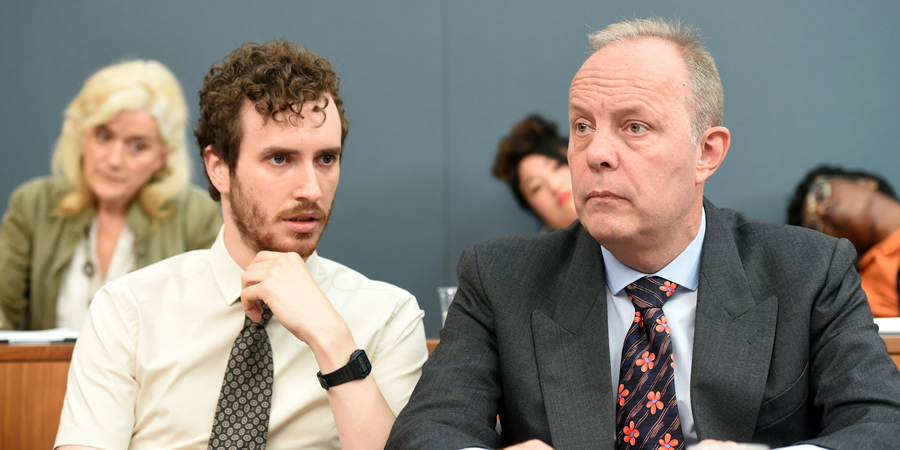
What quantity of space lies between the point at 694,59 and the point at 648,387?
0.56m

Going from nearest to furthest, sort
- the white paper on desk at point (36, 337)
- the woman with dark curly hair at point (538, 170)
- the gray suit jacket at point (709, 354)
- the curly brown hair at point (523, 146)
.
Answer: the gray suit jacket at point (709, 354)
the white paper on desk at point (36, 337)
the woman with dark curly hair at point (538, 170)
the curly brown hair at point (523, 146)

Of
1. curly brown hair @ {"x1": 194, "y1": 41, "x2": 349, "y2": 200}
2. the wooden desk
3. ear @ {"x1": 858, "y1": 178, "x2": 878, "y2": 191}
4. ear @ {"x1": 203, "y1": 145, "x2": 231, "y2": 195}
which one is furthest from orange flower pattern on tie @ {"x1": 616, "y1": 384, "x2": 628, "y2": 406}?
ear @ {"x1": 858, "y1": 178, "x2": 878, "y2": 191}

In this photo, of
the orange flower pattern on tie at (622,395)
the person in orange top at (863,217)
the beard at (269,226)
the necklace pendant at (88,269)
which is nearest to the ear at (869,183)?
the person in orange top at (863,217)

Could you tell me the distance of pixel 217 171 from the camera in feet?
5.73

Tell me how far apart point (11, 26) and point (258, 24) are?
1144mm

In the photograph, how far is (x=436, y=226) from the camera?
4.00 m

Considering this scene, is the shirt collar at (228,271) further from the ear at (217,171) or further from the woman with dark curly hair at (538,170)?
the woman with dark curly hair at (538,170)

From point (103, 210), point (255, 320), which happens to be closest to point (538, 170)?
point (103, 210)

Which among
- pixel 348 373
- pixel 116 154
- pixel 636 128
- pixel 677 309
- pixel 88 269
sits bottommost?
pixel 88 269

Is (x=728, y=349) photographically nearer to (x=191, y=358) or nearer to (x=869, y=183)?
(x=191, y=358)

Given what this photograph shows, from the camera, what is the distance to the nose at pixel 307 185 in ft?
5.23

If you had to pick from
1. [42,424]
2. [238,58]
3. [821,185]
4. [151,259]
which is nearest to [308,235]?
[238,58]

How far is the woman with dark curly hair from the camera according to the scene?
356cm

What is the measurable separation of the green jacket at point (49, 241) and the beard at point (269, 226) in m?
1.63
